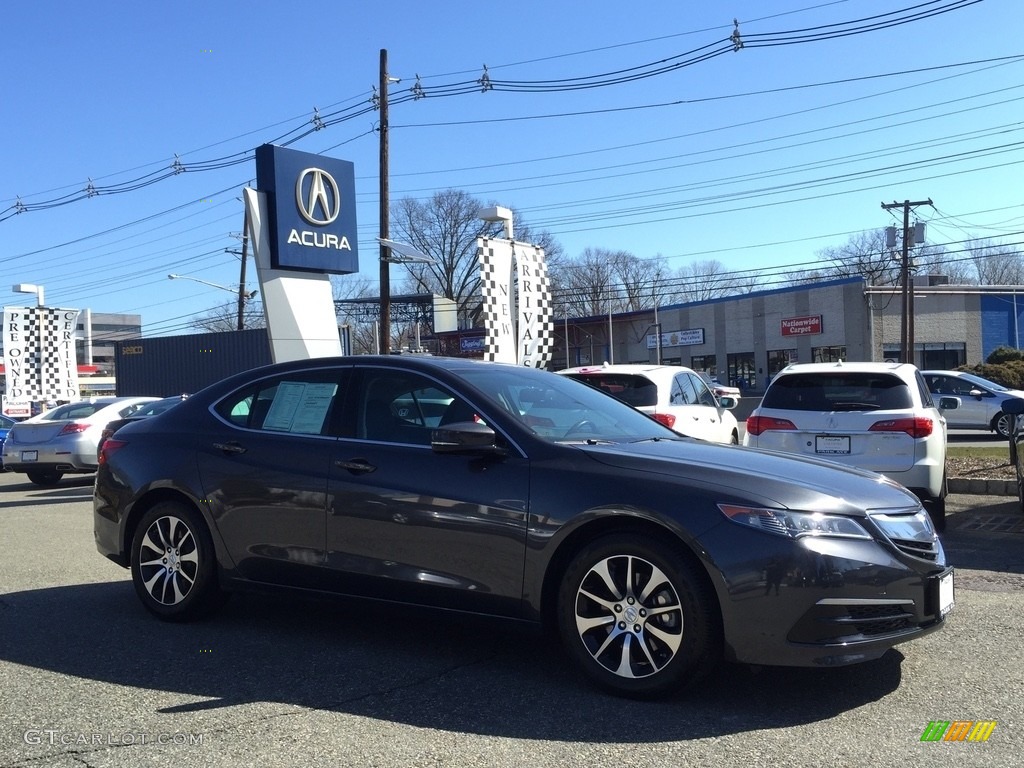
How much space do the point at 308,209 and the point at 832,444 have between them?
1224 centimetres

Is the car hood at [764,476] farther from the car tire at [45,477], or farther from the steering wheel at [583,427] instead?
the car tire at [45,477]

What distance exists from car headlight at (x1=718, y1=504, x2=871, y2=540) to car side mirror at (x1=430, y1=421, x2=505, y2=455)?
115 centimetres

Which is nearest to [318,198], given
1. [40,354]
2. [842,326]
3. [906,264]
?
[40,354]

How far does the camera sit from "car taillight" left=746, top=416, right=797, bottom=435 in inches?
355

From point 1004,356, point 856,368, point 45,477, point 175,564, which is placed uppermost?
point 1004,356

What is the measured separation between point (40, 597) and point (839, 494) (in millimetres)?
5342

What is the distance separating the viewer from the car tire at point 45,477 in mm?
15712

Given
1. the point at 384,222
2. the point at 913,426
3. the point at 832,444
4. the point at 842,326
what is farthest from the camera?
the point at 842,326

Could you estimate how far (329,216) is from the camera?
1883cm

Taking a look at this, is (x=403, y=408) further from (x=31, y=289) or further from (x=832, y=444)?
(x=31, y=289)

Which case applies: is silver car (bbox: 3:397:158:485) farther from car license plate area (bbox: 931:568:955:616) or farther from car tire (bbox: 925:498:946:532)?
car license plate area (bbox: 931:568:955:616)

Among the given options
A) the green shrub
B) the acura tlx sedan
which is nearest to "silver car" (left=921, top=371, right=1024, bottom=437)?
the acura tlx sedan

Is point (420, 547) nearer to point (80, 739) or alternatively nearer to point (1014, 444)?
point (80, 739)

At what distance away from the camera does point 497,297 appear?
54.0ft
